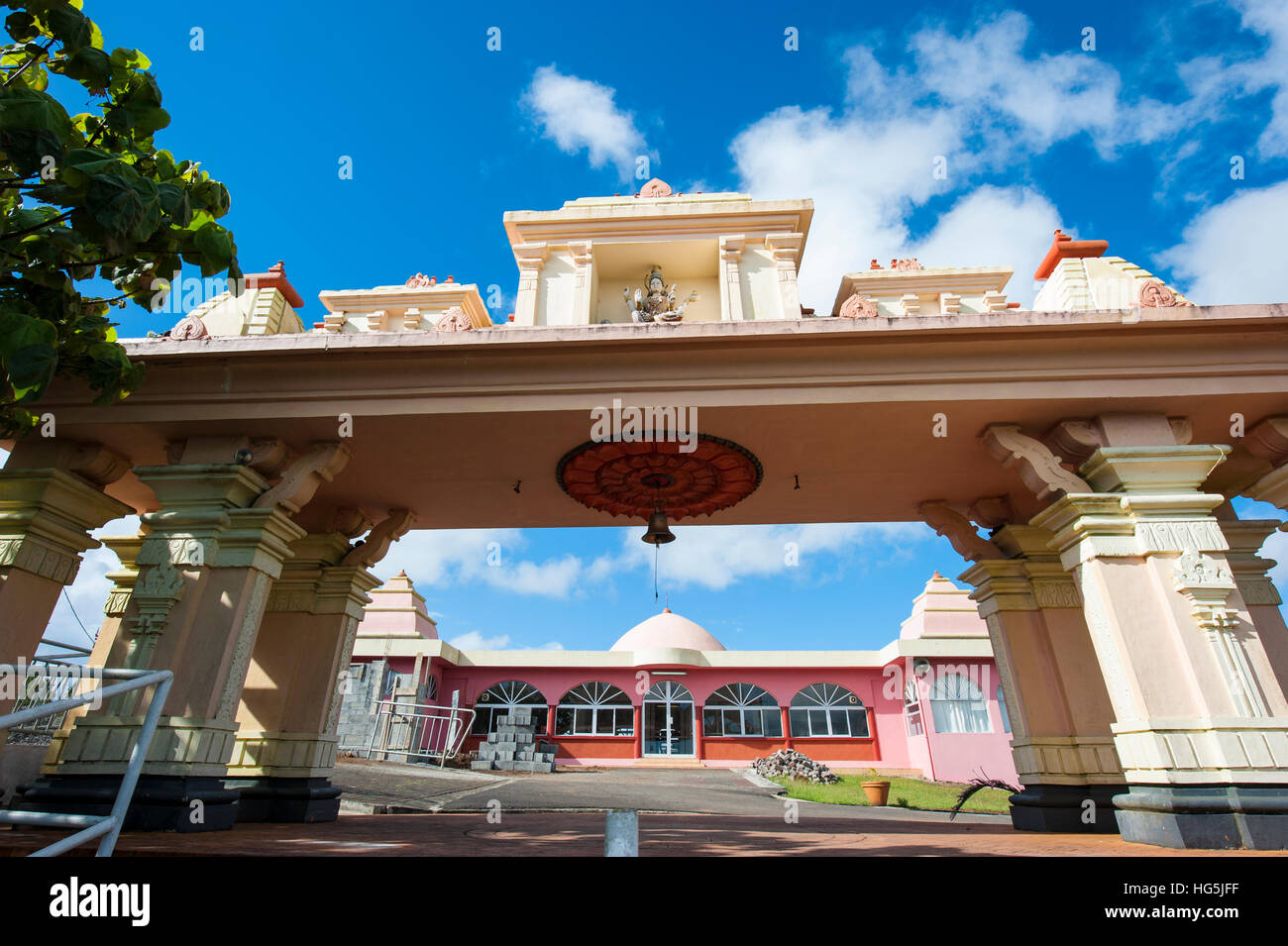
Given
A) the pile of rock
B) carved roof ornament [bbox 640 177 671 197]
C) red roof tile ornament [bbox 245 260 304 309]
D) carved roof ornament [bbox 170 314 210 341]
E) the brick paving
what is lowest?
the brick paving

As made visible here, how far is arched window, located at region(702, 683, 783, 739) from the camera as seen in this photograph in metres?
22.5

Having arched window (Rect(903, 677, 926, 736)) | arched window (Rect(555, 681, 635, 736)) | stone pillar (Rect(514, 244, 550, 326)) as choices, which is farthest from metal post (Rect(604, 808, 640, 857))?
arched window (Rect(555, 681, 635, 736))

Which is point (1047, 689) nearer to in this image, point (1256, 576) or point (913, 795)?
point (1256, 576)

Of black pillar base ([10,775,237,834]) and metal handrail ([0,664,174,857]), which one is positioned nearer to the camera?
metal handrail ([0,664,174,857])

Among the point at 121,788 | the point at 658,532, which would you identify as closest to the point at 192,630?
the point at 121,788

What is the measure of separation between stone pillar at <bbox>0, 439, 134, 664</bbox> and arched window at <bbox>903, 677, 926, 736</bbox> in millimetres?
19701

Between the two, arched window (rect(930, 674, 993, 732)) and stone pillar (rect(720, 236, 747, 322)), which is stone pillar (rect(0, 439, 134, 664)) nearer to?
stone pillar (rect(720, 236, 747, 322))

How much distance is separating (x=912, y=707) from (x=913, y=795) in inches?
270

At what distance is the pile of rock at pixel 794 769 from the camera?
18.5m

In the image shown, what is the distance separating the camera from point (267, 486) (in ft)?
21.3

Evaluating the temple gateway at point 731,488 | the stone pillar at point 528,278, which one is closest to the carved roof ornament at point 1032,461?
the temple gateway at point 731,488

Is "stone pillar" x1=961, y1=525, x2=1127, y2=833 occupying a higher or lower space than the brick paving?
higher
